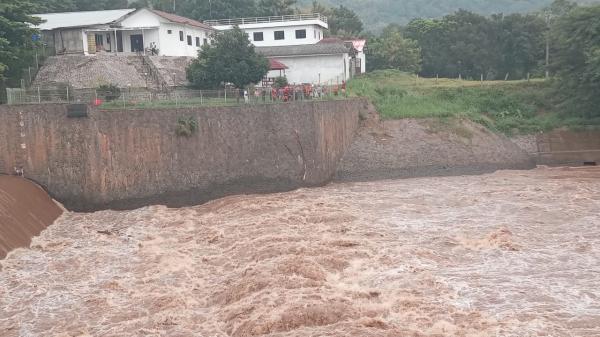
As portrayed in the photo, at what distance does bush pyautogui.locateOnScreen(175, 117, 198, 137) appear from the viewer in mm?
30219

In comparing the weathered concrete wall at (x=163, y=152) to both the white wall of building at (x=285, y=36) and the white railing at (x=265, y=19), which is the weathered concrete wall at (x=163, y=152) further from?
the white railing at (x=265, y=19)

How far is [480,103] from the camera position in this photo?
44781 millimetres

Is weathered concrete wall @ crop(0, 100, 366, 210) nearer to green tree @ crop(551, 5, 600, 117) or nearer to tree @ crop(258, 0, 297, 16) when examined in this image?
Answer: green tree @ crop(551, 5, 600, 117)

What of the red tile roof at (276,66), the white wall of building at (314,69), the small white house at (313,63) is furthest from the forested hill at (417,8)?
the red tile roof at (276,66)

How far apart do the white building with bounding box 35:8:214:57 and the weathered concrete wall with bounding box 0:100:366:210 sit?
47.6ft

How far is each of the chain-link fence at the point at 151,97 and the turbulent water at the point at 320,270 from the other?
5861 millimetres

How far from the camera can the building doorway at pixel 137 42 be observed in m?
44.1

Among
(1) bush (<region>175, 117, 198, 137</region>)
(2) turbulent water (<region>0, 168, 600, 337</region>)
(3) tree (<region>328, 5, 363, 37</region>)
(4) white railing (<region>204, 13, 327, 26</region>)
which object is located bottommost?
(2) turbulent water (<region>0, 168, 600, 337</region>)

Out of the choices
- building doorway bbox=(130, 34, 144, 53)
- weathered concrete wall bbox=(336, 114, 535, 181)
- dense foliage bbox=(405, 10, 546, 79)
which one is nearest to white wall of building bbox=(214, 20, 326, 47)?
building doorway bbox=(130, 34, 144, 53)

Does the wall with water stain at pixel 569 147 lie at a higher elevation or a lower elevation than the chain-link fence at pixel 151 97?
lower

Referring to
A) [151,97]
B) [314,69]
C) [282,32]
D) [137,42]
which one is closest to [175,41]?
[137,42]

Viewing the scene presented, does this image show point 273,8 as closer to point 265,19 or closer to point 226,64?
point 265,19

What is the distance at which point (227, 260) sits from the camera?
20.5m

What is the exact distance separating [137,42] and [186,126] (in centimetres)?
1673
